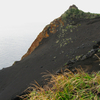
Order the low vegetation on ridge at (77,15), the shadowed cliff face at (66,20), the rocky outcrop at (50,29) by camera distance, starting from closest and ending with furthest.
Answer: the low vegetation on ridge at (77,15) → the shadowed cliff face at (66,20) → the rocky outcrop at (50,29)

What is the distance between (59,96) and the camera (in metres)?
2.78

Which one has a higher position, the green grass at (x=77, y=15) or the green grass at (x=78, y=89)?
the green grass at (x=77, y=15)

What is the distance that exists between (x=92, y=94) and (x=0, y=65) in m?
64.3

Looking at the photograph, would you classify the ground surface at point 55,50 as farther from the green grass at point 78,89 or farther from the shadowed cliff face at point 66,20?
the green grass at point 78,89

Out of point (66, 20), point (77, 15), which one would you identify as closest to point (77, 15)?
point (77, 15)

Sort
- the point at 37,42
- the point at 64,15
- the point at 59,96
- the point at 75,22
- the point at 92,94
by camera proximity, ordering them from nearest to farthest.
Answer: the point at 92,94, the point at 59,96, the point at 75,22, the point at 64,15, the point at 37,42

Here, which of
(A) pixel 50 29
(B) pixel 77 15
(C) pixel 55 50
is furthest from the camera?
(A) pixel 50 29

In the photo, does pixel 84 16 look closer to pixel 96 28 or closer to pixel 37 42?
pixel 96 28

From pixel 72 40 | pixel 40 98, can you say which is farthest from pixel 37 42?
pixel 40 98

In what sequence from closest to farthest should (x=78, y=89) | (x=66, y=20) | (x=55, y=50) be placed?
(x=78, y=89) < (x=55, y=50) < (x=66, y=20)

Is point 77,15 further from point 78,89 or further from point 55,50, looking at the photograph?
point 78,89

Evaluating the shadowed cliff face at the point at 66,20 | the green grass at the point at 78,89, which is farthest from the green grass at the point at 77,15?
the green grass at the point at 78,89

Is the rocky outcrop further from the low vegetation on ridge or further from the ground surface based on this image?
the low vegetation on ridge

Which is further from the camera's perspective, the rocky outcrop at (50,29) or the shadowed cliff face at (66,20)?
the rocky outcrop at (50,29)
